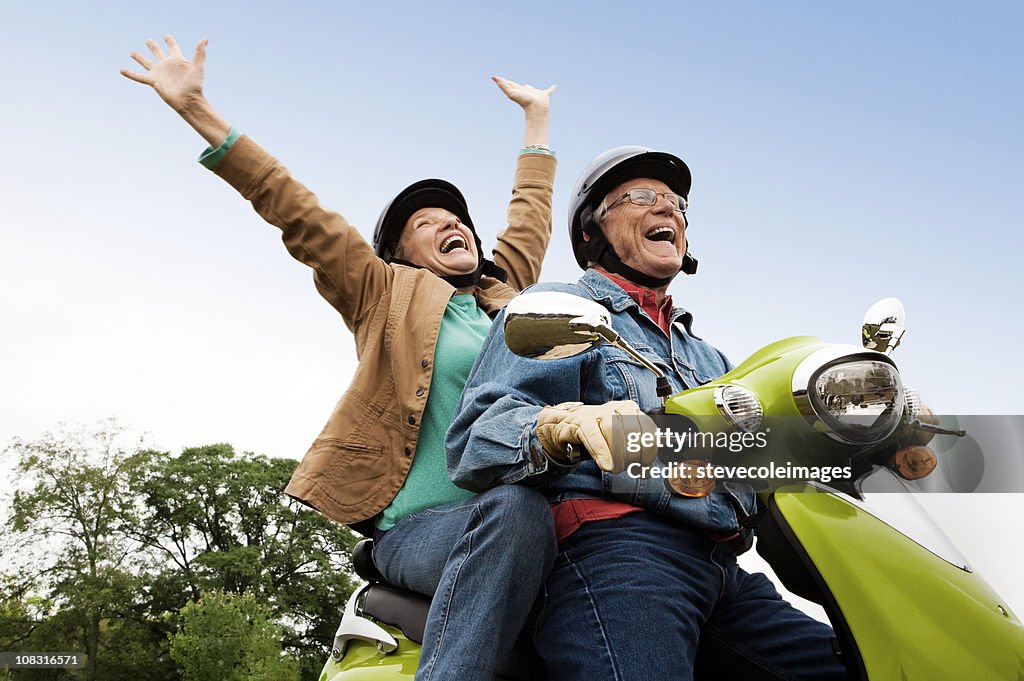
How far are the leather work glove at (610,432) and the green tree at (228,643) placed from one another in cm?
2852

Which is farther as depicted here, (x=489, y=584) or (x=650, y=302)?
(x=650, y=302)

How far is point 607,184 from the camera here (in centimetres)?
309

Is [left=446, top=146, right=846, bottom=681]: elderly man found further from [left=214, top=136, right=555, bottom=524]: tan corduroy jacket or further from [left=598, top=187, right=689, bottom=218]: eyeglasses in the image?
[left=214, top=136, right=555, bottom=524]: tan corduroy jacket

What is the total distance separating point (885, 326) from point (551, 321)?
0.74 m

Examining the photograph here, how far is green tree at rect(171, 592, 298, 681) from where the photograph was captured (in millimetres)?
28000

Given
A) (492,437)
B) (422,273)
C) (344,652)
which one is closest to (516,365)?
(492,437)

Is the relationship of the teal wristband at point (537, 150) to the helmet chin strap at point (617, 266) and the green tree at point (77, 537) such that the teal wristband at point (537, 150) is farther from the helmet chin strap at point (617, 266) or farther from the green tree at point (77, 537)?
the green tree at point (77, 537)

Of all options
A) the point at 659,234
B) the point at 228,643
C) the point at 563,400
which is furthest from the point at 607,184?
the point at 228,643

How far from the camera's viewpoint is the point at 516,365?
8.11ft

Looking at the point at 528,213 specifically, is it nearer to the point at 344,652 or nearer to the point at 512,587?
the point at 344,652


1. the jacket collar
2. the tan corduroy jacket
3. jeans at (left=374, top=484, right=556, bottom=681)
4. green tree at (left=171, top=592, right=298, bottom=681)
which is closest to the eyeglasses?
the jacket collar

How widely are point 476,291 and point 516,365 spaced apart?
1.76 m

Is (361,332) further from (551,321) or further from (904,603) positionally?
(904,603)

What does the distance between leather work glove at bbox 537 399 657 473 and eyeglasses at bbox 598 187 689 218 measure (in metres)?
1.33
